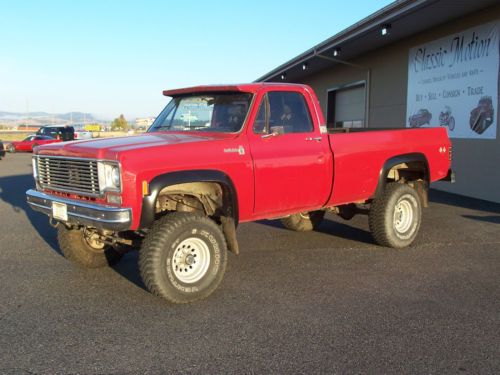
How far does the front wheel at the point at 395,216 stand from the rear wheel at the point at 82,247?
3542 mm

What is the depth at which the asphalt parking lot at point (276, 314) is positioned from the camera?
11.1ft

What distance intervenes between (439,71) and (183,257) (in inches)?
402

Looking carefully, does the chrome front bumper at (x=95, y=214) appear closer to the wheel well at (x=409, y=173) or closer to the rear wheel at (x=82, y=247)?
the rear wheel at (x=82, y=247)

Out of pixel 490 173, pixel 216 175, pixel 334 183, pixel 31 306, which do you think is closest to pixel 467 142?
pixel 490 173

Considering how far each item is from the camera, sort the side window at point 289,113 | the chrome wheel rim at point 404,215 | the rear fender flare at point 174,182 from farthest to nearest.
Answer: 1. the chrome wheel rim at point 404,215
2. the side window at point 289,113
3. the rear fender flare at point 174,182

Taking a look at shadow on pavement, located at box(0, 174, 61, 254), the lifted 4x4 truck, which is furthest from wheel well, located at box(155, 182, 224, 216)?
shadow on pavement, located at box(0, 174, 61, 254)

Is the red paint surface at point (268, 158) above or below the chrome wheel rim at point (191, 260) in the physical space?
above

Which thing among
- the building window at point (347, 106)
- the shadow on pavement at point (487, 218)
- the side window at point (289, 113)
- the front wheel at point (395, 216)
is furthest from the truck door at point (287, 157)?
the building window at point (347, 106)

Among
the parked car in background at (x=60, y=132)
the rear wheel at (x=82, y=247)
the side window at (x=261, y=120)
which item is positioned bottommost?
the rear wheel at (x=82, y=247)

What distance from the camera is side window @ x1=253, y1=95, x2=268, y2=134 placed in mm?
5098

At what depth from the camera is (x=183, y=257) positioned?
181 inches

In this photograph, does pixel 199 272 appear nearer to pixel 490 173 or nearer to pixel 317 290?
pixel 317 290

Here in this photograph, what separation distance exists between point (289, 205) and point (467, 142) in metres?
7.88

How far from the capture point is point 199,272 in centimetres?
465
